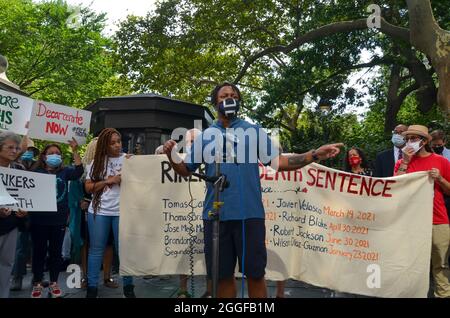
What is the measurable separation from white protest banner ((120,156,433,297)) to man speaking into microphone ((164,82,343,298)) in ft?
4.95

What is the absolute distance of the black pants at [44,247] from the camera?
5168mm

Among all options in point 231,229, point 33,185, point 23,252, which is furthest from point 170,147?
point 23,252

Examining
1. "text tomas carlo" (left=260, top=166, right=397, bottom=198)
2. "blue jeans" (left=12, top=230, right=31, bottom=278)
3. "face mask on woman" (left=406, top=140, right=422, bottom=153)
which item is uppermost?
"face mask on woman" (left=406, top=140, right=422, bottom=153)

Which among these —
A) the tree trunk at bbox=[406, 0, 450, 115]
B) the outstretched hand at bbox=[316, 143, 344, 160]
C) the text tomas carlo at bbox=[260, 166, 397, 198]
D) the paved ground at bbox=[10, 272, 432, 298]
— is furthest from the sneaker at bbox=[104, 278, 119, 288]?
the tree trunk at bbox=[406, 0, 450, 115]

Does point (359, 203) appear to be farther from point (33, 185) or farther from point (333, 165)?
point (333, 165)

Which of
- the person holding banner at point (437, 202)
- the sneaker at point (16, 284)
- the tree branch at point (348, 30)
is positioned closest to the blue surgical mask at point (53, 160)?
the sneaker at point (16, 284)

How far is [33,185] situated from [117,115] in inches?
194

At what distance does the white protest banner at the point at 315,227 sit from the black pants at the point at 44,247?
65 cm

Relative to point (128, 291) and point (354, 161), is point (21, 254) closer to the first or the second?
point (128, 291)

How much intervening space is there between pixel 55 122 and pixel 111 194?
35.8 inches

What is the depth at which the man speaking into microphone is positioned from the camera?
3361mm

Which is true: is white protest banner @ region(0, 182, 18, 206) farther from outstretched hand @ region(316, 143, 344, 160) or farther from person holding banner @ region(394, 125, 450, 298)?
person holding banner @ region(394, 125, 450, 298)

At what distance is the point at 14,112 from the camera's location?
478 cm
